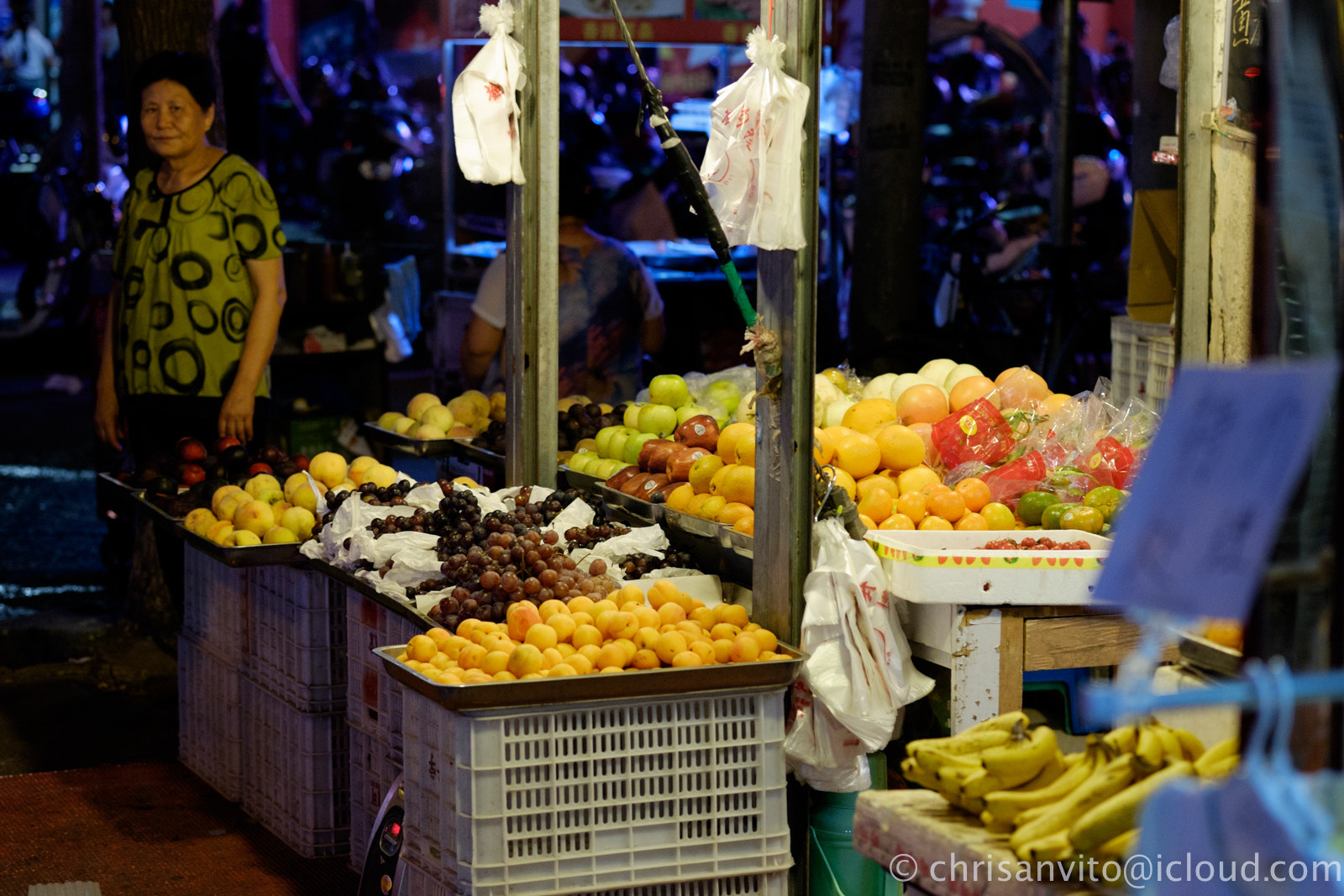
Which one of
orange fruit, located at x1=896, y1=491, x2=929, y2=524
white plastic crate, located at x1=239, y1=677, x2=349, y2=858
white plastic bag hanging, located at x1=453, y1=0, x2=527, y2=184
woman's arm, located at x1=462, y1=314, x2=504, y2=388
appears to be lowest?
white plastic crate, located at x1=239, y1=677, x2=349, y2=858

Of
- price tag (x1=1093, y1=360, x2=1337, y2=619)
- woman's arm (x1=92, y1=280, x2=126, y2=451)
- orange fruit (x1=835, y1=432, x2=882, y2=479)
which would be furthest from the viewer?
woman's arm (x1=92, y1=280, x2=126, y2=451)

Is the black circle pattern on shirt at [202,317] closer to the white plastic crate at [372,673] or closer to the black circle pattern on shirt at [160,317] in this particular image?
the black circle pattern on shirt at [160,317]

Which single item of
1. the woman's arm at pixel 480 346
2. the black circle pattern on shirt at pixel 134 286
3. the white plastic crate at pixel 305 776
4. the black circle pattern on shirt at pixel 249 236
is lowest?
the white plastic crate at pixel 305 776

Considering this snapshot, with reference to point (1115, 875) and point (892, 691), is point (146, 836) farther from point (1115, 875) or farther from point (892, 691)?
point (1115, 875)

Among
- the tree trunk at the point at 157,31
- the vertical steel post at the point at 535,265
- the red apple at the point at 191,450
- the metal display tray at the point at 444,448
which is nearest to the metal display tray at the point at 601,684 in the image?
the vertical steel post at the point at 535,265

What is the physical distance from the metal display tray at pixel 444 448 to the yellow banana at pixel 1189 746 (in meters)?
3.37

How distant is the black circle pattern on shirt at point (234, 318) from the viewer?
18.4 feet

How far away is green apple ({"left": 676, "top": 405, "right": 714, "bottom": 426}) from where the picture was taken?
16.0 feet

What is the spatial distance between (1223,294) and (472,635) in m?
1.91

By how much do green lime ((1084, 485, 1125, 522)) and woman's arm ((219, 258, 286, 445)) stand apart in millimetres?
3219

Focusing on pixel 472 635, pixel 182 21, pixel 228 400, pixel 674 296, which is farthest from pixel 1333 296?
pixel 674 296

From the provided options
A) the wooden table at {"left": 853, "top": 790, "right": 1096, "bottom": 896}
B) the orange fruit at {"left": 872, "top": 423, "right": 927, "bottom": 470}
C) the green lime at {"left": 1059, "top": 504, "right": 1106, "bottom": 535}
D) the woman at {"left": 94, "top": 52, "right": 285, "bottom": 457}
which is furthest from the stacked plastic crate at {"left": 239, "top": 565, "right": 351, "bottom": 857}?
the wooden table at {"left": 853, "top": 790, "right": 1096, "bottom": 896}

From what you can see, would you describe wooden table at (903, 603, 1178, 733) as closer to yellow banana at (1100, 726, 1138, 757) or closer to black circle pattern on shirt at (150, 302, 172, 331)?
yellow banana at (1100, 726, 1138, 757)

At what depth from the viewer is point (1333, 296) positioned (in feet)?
5.22
